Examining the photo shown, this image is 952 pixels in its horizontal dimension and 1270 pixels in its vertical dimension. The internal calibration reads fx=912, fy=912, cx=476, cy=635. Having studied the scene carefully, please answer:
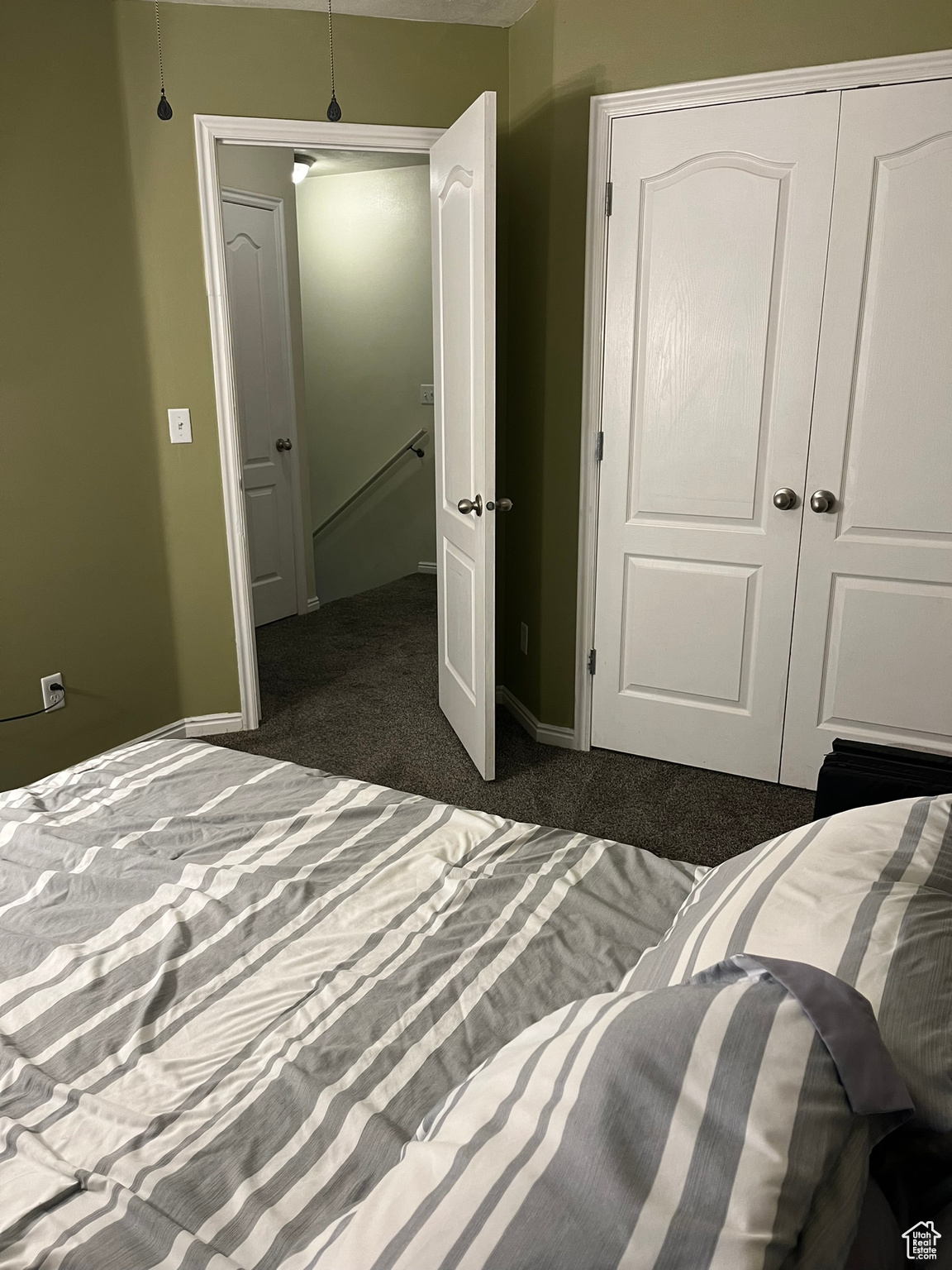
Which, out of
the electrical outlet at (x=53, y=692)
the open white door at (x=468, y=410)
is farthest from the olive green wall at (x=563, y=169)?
the electrical outlet at (x=53, y=692)

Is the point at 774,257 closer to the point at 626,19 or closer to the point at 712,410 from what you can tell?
the point at 712,410

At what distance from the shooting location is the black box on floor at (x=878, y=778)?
1.80m

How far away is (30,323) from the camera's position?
2836 millimetres

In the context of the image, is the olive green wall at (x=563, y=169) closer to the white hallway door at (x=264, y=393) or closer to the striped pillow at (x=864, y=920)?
the white hallway door at (x=264, y=393)

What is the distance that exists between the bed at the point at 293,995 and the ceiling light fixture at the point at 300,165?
168 inches

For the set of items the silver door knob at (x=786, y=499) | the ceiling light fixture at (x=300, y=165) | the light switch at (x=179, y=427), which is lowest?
the silver door knob at (x=786, y=499)

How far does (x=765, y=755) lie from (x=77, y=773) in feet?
7.16

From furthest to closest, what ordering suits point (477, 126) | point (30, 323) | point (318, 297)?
point (318, 297), point (30, 323), point (477, 126)

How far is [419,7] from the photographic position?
118 inches

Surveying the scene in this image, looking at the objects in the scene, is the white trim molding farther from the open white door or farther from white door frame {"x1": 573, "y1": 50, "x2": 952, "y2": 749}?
white door frame {"x1": 573, "y1": 50, "x2": 952, "y2": 749}

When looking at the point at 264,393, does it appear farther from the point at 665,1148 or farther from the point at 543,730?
the point at 665,1148

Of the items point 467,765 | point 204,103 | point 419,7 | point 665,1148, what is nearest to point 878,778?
point 665,1148

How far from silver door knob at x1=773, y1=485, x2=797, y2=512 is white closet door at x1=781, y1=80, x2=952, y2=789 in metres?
0.06

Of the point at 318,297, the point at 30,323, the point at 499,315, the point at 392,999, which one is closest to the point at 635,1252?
the point at 392,999
